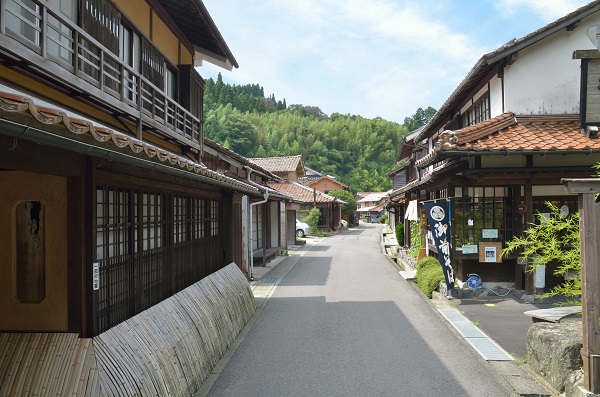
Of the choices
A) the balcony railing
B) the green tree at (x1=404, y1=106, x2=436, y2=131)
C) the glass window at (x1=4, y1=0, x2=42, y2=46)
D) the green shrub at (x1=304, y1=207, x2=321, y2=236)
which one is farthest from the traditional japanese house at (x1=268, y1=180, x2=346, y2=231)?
the green tree at (x1=404, y1=106, x2=436, y2=131)

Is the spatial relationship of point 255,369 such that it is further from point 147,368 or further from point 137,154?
point 137,154

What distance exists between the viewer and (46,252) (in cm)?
481

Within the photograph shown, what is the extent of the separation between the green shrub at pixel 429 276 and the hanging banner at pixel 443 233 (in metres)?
1.06

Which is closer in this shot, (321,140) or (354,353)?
(354,353)

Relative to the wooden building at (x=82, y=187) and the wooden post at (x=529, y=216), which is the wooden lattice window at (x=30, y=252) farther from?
the wooden post at (x=529, y=216)

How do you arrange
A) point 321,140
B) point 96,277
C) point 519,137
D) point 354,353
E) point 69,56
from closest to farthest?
point 96,277 → point 69,56 → point 354,353 → point 519,137 → point 321,140

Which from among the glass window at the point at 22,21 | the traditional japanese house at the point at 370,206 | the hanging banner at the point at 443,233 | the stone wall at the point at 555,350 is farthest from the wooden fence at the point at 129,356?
the traditional japanese house at the point at 370,206

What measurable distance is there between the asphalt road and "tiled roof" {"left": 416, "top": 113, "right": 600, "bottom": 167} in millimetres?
4076

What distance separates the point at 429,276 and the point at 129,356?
416 inches

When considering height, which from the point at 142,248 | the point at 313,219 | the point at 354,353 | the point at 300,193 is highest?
the point at 300,193

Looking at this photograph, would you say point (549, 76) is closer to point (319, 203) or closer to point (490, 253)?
point (490, 253)

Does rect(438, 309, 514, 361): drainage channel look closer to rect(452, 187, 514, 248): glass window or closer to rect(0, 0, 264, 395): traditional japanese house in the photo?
rect(452, 187, 514, 248): glass window

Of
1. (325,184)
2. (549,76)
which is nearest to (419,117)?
(325,184)

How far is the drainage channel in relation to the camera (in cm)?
778
